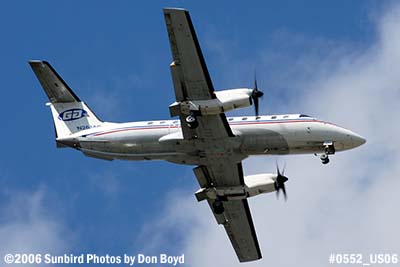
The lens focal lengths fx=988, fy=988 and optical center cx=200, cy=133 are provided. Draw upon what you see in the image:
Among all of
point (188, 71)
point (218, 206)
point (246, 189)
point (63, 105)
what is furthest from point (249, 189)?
point (63, 105)

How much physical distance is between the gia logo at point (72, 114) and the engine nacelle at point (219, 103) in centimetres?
770

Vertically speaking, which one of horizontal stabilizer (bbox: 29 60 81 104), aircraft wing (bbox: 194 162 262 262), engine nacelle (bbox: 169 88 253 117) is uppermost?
horizontal stabilizer (bbox: 29 60 81 104)

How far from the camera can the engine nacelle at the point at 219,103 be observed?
51.8m

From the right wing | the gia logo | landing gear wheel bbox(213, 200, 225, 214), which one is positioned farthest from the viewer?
landing gear wheel bbox(213, 200, 225, 214)

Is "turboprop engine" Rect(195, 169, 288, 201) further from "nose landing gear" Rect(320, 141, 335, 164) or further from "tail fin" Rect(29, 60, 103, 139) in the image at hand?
"tail fin" Rect(29, 60, 103, 139)

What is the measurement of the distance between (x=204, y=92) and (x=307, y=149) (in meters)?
6.77

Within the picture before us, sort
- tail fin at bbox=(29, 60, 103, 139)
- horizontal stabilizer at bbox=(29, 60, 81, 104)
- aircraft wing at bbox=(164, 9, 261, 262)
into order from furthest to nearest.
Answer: tail fin at bbox=(29, 60, 103, 139)
horizontal stabilizer at bbox=(29, 60, 81, 104)
aircraft wing at bbox=(164, 9, 261, 262)

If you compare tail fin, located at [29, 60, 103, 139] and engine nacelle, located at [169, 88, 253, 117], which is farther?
tail fin, located at [29, 60, 103, 139]

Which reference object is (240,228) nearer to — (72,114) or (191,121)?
(191,121)

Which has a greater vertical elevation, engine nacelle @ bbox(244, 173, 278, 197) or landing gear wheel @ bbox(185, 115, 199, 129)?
landing gear wheel @ bbox(185, 115, 199, 129)

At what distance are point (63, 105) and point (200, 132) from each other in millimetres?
9454

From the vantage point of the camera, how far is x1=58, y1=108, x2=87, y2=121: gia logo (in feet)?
189

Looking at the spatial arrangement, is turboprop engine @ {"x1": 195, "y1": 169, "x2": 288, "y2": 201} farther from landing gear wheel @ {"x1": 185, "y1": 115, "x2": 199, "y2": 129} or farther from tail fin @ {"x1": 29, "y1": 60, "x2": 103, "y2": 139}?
tail fin @ {"x1": 29, "y1": 60, "x2": 103, "y2": 139}

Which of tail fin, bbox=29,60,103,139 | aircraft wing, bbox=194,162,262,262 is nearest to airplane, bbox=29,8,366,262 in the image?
tail fin, bbox=29,60,103,139
